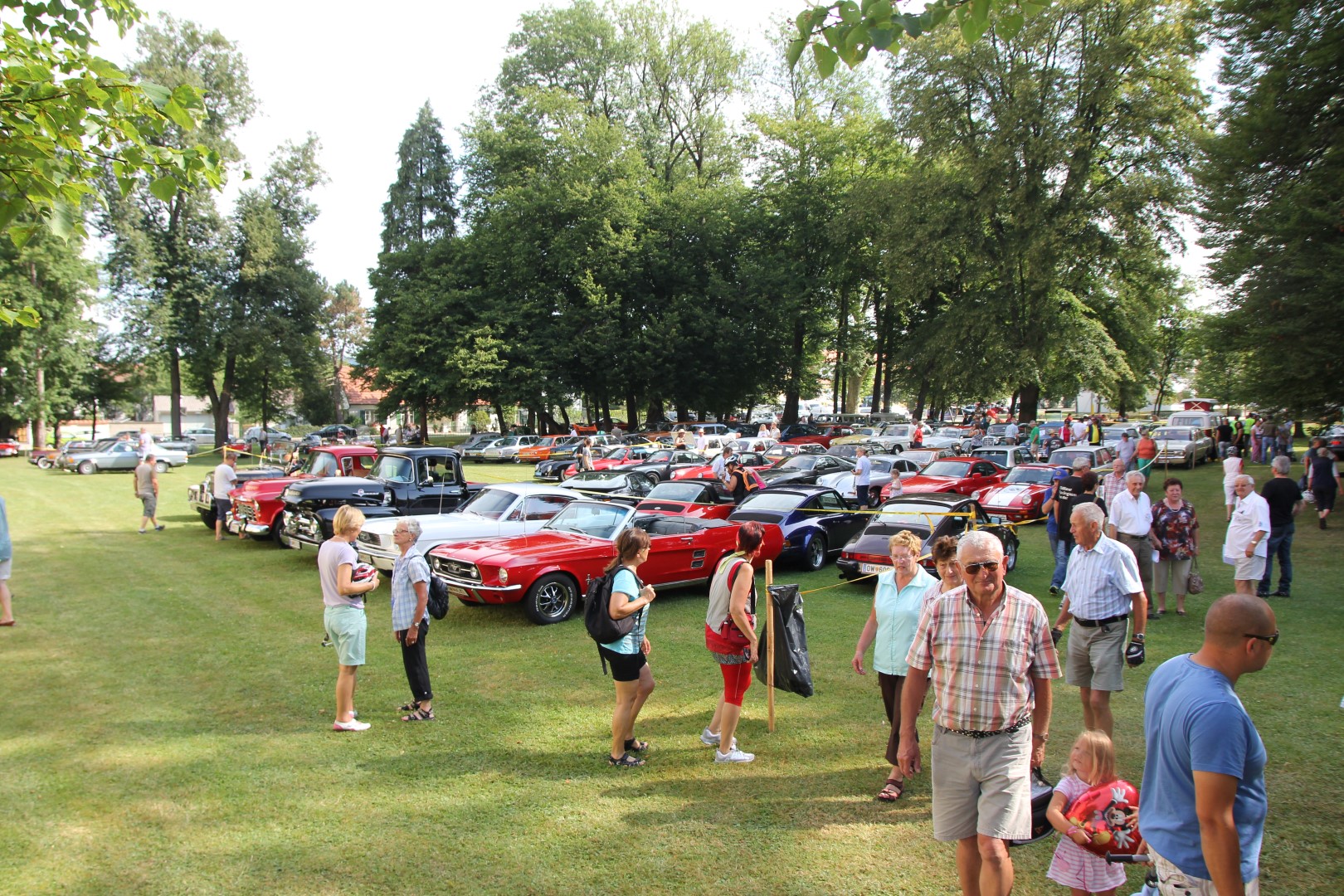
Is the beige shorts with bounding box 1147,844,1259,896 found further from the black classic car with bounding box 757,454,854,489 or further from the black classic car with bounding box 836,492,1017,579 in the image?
the black classic car with bounding box 757,454,854,489

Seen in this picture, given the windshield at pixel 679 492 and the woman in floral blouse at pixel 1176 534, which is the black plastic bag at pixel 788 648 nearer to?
the woman in floral blouse at pixel 1176 534

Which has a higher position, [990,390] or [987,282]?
[987,282]

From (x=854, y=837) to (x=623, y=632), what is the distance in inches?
72.6

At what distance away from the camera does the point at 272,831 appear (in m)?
4.82

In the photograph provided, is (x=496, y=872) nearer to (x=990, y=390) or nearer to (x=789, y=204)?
(x=990, y=390)

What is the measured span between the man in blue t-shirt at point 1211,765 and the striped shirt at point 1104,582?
281cm

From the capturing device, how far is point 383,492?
1532 cm

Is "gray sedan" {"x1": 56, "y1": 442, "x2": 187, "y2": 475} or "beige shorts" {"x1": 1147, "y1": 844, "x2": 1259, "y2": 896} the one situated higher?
"beige shorts" {"x1": 1147, "y1": 844, "x2": 1259, "y2": 896}

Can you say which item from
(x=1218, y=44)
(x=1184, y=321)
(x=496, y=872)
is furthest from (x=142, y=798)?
(x=1184, y=321)

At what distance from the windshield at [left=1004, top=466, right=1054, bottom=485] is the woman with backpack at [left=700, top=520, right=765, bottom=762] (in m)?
15.4

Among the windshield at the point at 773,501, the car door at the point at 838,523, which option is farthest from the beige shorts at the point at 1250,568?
the windshield at the point at 773,501

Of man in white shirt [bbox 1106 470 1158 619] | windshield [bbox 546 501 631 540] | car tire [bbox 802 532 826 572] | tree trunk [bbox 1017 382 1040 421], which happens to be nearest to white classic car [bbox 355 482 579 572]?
windshield [bbox 546 501 631 540]

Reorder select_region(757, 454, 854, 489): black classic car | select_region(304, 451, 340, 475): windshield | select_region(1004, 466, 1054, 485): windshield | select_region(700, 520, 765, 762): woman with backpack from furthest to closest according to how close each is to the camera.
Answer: select_region(757, 454, 854, 489): black classic car < select_region(1004, 466, 1054, 485): windshield < select_region(304, 451, 340, 475): windshield < select_region(700, 520, 765, 762): woman with backpack

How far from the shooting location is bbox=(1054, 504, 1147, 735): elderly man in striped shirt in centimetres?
539
